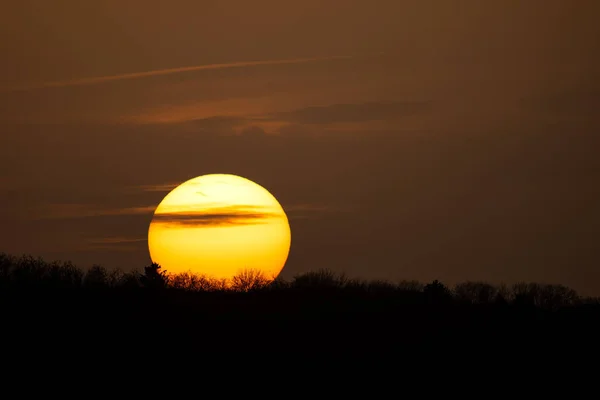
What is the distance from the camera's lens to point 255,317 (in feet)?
223

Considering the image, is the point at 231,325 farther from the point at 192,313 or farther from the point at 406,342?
the point at 406,342

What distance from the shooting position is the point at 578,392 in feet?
186

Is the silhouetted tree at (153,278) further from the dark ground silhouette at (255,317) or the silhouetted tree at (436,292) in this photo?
the silhouetted tree at (436,292)

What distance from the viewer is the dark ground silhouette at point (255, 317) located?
60.5 meters

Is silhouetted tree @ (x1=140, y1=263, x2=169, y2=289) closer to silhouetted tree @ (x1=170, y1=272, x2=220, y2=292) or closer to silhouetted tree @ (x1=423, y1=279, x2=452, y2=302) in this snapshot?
silhouetted tree @ (x1=170, y1=272, x2=220, y2=292)

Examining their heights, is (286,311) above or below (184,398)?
above

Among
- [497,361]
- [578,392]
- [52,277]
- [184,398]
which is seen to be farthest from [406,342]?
[52,277]

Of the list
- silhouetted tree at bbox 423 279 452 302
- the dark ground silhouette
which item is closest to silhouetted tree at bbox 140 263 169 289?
the dark ground silhouette

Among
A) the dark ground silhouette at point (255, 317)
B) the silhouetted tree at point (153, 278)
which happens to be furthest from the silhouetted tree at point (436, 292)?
the silhouetted tree at point (153, 278)

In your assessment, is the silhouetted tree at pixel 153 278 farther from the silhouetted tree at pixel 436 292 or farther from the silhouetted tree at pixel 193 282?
the silhouetted tree at pixel 436 292

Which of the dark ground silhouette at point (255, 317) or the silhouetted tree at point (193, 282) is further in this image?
the silhouetted tree at point (193, 282)

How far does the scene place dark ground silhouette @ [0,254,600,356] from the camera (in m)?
60.5

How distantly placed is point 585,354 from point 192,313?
1998cm

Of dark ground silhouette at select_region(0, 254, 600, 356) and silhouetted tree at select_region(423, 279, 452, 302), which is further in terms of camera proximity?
silhouetted tree at select_region(423, 279, 452, 302)
